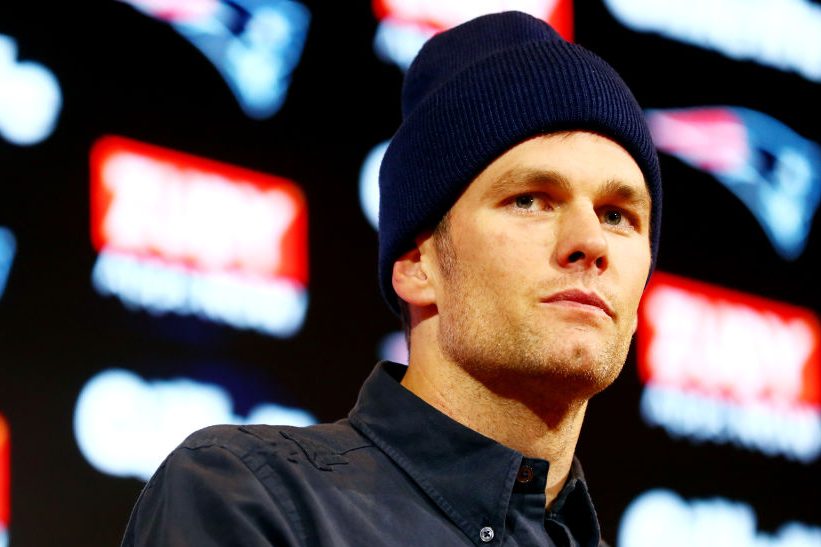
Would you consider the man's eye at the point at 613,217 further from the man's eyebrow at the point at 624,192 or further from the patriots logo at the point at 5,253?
the patriots logo at the point at 5,253

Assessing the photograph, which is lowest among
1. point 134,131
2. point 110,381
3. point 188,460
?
point 110,381

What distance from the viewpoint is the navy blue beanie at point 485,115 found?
1804mm

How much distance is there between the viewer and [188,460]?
1.45 m

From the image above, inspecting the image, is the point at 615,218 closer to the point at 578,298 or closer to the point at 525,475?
the point at 578,298

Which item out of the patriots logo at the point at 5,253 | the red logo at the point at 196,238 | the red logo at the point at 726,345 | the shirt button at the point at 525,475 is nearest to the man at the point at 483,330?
the shirt button at the point at 525,475

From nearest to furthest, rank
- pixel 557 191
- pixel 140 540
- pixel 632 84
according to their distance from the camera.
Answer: pixel 140 540, pixel 557 191, pixel 632 84

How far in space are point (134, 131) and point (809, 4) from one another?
206cm

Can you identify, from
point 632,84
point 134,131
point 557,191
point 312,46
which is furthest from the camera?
point 632,84

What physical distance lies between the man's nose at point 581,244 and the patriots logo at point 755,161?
170cm

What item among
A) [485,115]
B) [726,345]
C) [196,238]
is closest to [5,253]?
[196,238]

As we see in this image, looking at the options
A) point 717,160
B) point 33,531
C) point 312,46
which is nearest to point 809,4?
point 717,160

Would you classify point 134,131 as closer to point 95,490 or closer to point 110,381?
point 110,381

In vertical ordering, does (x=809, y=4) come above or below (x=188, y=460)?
above

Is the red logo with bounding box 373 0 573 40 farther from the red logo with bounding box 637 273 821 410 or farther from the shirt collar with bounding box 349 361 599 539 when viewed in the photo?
the shirt collar with bounding box 349 361 599 539
